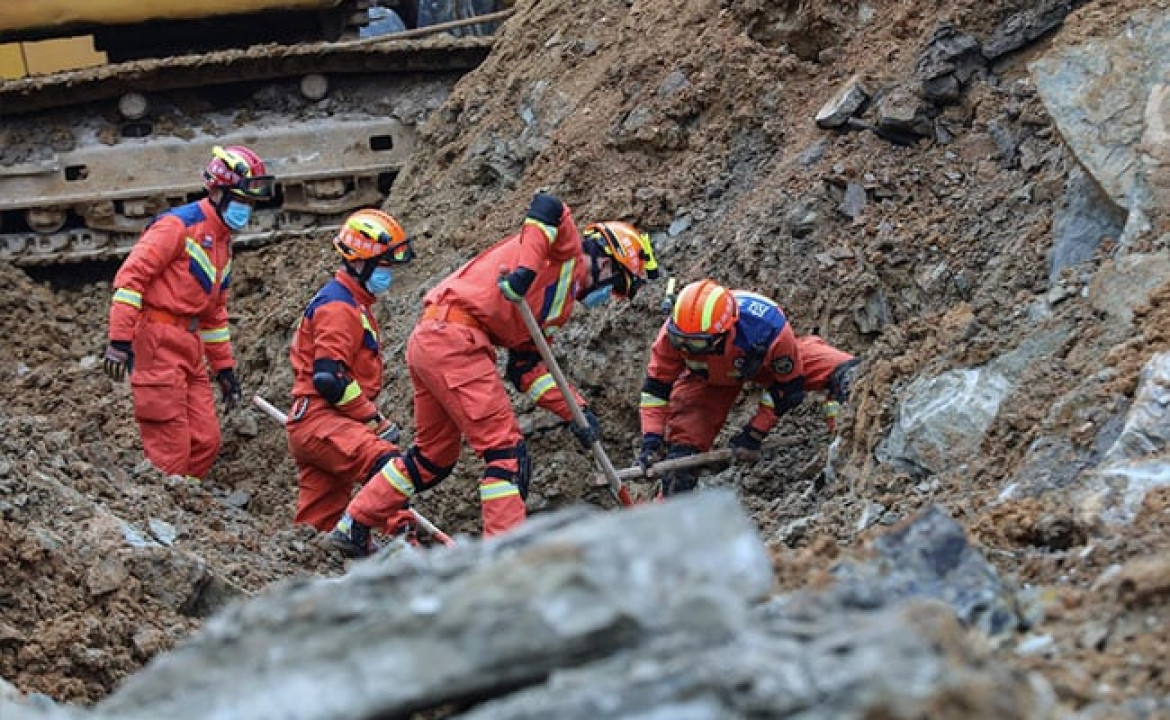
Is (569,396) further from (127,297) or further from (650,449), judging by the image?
(127,297)

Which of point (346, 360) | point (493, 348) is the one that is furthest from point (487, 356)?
point (346, 360)

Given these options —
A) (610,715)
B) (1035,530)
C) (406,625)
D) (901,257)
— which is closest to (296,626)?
(406,625)

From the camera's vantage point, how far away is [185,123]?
13.3 meters

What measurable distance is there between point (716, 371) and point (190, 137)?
19.1 feet

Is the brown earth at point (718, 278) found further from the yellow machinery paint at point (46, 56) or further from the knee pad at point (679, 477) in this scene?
the yellow machinery paint at point (46, 56)

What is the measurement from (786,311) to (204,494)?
10.0ft

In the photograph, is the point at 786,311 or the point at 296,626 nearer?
the point at 296,626

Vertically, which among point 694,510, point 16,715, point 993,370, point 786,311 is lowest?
point 786,311

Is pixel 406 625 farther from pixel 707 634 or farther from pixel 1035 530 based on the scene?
pixel 1035 530

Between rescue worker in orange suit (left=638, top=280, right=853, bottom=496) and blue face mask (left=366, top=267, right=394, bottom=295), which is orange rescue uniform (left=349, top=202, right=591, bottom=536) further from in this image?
blue face mask (left=366, top=267, right=394, bottom=295)

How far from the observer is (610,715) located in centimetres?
293

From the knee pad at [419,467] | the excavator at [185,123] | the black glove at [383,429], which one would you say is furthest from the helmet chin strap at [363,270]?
the excavator at [185,123]

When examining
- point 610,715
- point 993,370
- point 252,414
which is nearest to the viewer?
point 610,715

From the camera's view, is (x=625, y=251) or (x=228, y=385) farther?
(x=228, y=385)
